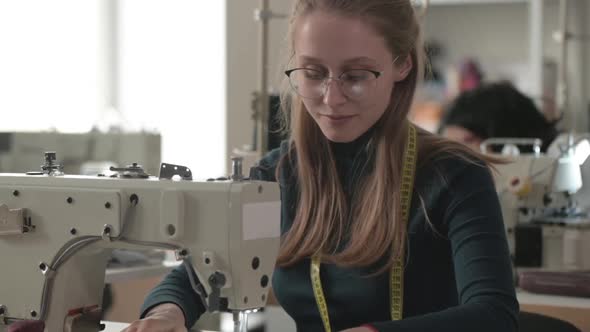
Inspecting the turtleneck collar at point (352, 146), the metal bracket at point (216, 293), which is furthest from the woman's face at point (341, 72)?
the metal bracket at point (216, 293)

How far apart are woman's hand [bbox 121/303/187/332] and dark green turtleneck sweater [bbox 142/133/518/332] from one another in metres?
0.02

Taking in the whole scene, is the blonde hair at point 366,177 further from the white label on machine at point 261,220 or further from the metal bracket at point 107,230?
the metal bracket at point 107,230

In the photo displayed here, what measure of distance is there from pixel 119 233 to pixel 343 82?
18.5 inches

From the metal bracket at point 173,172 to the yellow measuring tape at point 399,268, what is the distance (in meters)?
0.38

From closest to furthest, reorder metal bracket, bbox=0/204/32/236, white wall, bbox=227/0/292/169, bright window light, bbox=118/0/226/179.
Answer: metal bracket, bbox=0/204/32/236
white wall, bbox=227/0/292/169
bright window light, bbox=118/0/226/179

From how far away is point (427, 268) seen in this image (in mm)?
1734

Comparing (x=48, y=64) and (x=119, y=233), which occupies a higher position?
(x=48, y=64)

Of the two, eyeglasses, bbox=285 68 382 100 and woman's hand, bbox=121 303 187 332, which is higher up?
eyeglasses, bbox=285 68 382 100

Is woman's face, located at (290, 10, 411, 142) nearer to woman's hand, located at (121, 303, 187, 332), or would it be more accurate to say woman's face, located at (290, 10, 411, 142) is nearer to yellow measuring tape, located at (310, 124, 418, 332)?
yellow measuring tape, located at (310, 124, 418, 332)

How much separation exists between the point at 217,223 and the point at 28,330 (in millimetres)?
366

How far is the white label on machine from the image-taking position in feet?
4.65

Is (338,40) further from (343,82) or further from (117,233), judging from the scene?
(117,233)

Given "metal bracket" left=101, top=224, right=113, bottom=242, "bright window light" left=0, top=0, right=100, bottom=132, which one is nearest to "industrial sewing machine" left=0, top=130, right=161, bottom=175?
"metal bracket" left=101, top=224, right=113, bottom=242

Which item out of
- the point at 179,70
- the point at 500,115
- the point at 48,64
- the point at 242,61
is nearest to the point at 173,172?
the point at 242,61
